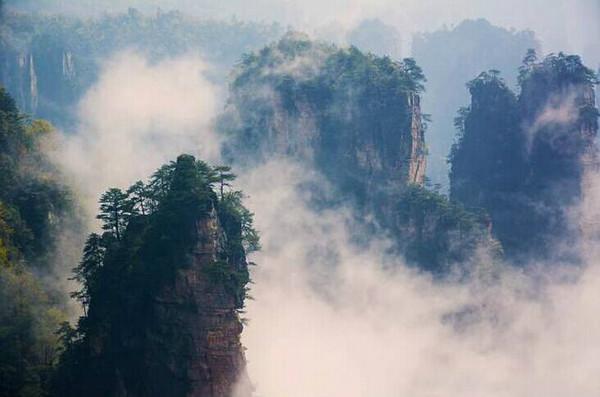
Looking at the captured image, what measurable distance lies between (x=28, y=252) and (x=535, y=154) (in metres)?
45.9

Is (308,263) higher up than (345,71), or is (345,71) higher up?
(345,71)

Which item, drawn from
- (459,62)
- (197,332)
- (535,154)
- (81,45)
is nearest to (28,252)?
(197,332)

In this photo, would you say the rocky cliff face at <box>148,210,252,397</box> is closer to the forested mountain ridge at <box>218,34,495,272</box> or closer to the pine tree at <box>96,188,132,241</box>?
the pine tree at <box>96,188,132,241</box>

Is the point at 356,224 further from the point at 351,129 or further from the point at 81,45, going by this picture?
the point at 81,45

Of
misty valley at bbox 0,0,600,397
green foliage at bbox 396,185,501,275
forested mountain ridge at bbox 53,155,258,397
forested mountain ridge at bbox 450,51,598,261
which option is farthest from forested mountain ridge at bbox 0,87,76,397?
forested mountain ridge at bbox 450,51,598,261

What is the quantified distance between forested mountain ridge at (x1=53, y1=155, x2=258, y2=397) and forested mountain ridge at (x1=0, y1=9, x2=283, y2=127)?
6813cm

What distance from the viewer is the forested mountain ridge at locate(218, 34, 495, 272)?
8721 centimetres

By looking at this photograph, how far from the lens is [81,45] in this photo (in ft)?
479

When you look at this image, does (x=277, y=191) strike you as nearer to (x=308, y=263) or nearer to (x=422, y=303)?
(x=308, y=263)

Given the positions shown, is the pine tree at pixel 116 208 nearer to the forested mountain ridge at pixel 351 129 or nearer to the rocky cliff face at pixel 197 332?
the rocky cliff face at pixel 197 332

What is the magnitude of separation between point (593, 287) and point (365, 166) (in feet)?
73.7

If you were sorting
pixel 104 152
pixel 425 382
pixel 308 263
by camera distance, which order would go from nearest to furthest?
pixel 425 382
pixel 308 263
pixel 104 152

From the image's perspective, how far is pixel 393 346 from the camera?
3228 inches

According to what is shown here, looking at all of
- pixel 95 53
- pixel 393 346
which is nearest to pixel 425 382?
pixel 393 346
